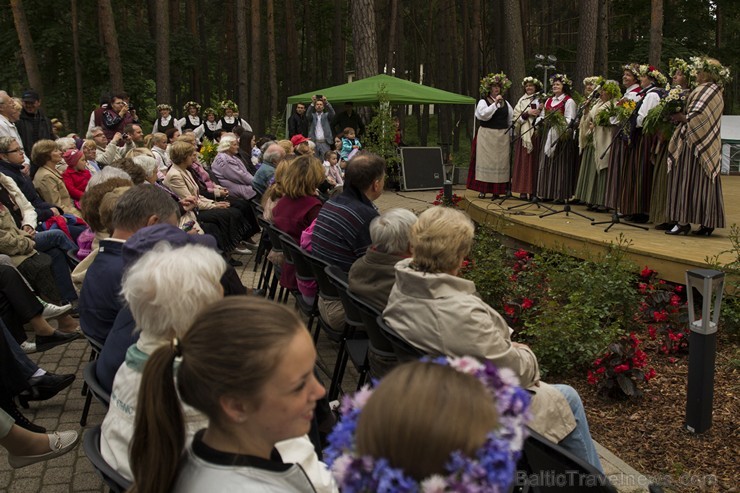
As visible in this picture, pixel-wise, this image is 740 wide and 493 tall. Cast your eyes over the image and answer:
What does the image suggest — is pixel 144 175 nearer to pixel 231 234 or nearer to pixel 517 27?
pixel 231 234

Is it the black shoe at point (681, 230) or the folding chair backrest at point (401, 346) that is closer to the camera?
the folding chair backrest at point (401, 346)

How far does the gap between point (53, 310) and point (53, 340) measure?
23 centimetres

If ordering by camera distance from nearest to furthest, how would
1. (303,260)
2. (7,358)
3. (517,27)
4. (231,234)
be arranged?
(7,358), (303,260), (231,234), (517,27)

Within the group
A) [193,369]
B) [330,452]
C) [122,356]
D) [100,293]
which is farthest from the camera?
[100,293]

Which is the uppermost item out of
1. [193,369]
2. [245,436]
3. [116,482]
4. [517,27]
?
[517,27]

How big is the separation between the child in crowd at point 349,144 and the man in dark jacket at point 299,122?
1.45 m

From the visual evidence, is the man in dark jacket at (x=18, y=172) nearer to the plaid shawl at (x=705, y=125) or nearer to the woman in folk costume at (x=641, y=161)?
the plaid shawl at (x=705, y=125)

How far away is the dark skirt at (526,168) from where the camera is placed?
422 inches

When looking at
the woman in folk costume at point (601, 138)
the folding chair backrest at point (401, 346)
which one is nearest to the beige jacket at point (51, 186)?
the folding chair backrest at point (401, 346)

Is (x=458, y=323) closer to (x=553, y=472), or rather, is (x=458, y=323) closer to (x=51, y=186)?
(x=553, y=472)

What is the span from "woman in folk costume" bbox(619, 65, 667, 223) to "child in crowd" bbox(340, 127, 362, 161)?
22.7 feet

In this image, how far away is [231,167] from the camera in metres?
9.02

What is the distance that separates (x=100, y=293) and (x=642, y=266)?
4.51m

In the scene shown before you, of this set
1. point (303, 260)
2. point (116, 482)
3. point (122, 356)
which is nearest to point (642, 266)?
point (303, 260)
